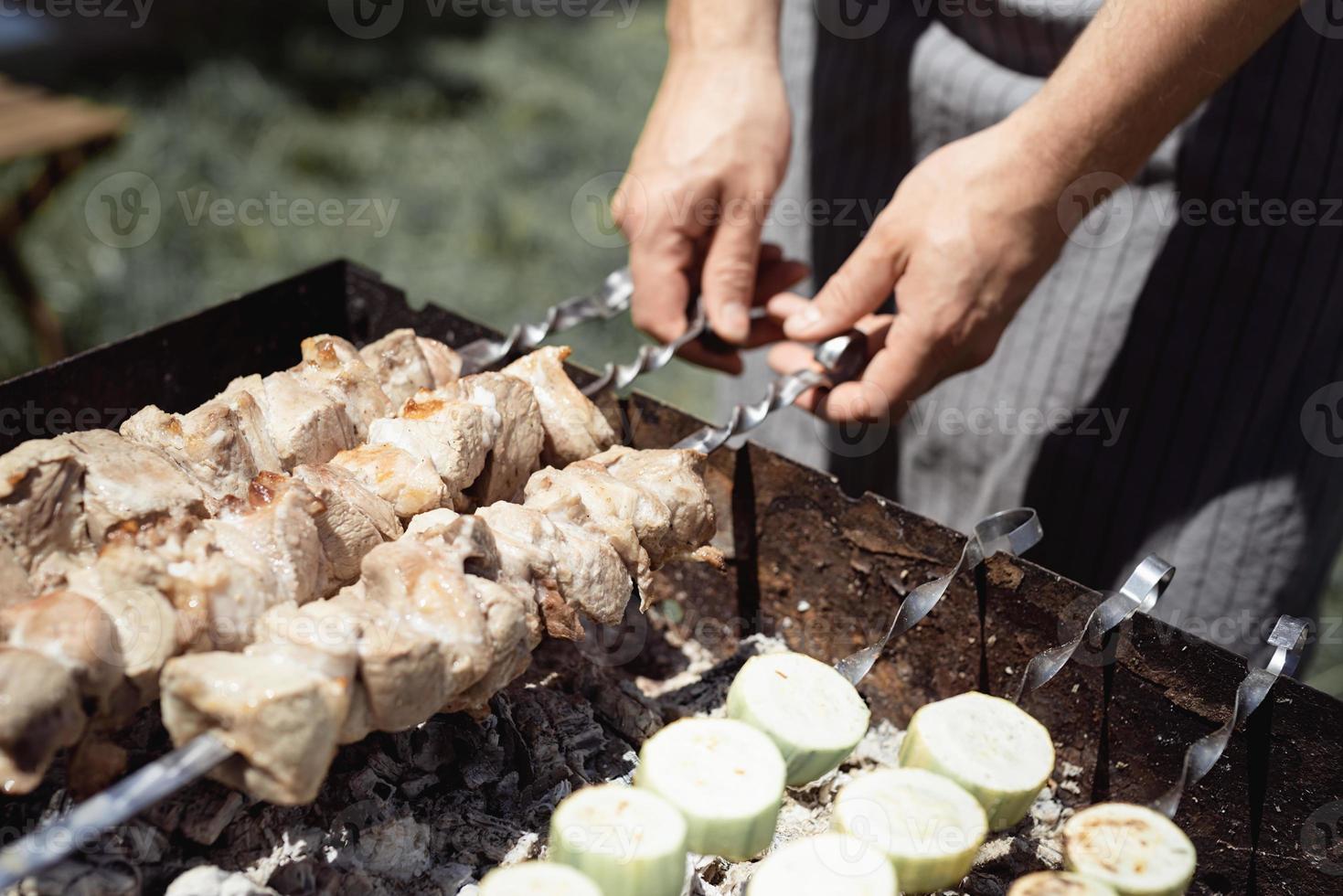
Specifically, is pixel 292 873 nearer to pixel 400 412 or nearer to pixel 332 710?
pixel 332 710

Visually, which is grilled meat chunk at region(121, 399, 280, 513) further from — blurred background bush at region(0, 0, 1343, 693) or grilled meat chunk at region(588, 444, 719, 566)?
blurred background bush at region(0, 0, 1343, 693)

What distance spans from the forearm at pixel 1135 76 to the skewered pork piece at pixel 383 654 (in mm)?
1358

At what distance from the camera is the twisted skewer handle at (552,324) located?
2.75m

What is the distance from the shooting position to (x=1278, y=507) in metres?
3.22

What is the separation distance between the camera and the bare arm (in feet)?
7.66

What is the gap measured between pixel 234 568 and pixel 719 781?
858mm

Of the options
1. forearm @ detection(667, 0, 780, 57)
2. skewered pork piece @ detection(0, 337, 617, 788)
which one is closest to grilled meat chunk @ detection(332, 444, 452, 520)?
skewered pork piece @ detection(0, 337, 617, 788)

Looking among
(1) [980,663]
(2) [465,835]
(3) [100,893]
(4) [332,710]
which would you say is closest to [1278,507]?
(1) [980,663]

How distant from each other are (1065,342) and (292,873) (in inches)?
103

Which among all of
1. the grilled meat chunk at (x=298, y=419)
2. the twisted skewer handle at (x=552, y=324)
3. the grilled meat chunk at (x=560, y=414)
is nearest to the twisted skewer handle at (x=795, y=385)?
the grilled meat chunk at (x=560, y=414)

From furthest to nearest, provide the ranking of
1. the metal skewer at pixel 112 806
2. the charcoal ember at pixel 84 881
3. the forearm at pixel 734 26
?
1. the forearm at pixel 734 26
2. the charcoal ember at pixel 84 881
3. the metal skewer at pixel 112 806

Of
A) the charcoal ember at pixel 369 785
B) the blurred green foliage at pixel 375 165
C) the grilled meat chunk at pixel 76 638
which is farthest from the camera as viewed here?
the blurred green foliage at pixel 375 165

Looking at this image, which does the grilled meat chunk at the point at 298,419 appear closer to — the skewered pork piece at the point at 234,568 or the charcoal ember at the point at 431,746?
the skewered pork piece at the point at 234,568

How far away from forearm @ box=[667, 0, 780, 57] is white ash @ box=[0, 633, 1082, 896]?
5.81 ft
